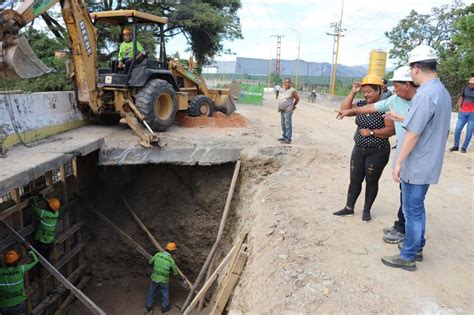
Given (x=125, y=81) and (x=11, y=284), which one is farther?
(x=125, y=81)

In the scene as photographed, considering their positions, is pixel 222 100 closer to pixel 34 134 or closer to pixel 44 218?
pixel 34 134

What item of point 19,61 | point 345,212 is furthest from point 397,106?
point 19,61

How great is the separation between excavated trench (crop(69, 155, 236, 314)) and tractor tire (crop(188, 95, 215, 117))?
2530 mm

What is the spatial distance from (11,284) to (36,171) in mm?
1759

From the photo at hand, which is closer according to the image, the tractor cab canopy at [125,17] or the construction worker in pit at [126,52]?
the tractor cab canopy at [125,17]

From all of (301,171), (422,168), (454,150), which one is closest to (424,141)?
(422,168)

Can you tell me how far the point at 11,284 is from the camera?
5.79 m

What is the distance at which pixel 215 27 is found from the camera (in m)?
20.1

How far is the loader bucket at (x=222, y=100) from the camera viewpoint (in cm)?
1286

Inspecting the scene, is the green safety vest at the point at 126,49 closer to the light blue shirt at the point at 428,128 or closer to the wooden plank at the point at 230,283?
the wooden plank at the point at 230,283

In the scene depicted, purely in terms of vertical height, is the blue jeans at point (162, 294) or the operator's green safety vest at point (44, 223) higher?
the operator's green safety vest at point (44, 223)

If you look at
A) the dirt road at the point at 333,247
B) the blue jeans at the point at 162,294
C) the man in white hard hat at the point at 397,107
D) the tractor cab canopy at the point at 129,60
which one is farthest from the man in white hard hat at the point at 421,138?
the tractor cab canopy at the point at 129,60

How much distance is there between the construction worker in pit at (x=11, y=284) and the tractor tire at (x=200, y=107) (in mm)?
6198

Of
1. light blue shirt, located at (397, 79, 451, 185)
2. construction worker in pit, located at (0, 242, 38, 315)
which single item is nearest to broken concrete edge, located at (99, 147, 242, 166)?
construction worker in pit, located at (0, 242, 38, 315)
